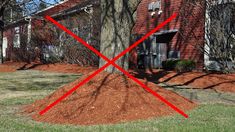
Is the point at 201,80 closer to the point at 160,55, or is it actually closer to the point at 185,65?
the point at 185,65

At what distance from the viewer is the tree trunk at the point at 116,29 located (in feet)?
26.6

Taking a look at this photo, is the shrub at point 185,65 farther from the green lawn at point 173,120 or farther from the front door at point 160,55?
the green lawn at point 173,120

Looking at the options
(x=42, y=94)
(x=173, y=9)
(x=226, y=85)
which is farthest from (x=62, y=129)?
(x=173, y=9)

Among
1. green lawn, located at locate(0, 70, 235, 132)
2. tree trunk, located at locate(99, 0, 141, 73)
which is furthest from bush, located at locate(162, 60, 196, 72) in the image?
tree trunk, located at locate(99, 0, 141, 73)

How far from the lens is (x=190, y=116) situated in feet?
22.3

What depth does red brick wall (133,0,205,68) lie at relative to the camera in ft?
50.3

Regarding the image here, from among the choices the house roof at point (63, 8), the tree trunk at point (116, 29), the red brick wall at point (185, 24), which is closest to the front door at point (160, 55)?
the red brick wall at point (185, 24)

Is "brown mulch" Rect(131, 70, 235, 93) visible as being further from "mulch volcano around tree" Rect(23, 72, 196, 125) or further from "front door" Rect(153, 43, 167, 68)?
"front door" Rect(153, 43, 167, 68)

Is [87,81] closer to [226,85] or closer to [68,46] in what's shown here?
[226,85]

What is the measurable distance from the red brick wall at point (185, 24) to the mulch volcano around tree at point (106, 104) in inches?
268

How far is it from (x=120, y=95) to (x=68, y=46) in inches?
507

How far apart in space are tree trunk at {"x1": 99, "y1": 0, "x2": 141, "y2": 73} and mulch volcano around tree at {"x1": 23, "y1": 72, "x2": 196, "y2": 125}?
0.46 metres

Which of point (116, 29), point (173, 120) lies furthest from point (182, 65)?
point (173, 120)

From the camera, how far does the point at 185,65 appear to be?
15.4 metres
